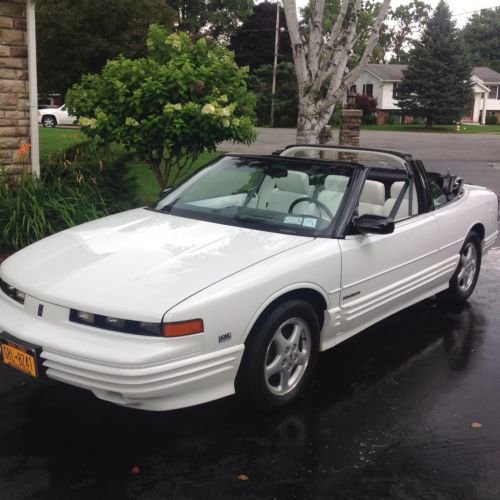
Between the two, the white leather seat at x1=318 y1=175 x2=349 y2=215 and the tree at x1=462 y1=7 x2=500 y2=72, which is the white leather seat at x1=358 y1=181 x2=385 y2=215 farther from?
the tree at x1=462 y1=7 x2=500 y2=72

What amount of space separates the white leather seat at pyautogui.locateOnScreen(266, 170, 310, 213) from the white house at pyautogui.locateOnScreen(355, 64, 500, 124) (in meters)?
56.3

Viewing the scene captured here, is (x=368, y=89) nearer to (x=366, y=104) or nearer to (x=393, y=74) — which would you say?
(x=393, y=74)

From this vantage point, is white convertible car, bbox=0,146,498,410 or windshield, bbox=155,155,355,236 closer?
white convertible car, bbox=0,146,498,410

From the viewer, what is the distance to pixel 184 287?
3.57 metres

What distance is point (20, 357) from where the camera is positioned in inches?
142

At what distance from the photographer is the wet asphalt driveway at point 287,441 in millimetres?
3240

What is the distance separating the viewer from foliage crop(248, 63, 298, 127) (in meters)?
48.0

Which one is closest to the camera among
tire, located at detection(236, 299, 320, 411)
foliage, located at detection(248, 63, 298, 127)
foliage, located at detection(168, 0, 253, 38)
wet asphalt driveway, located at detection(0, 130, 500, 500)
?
wet asphalt driveway, located at detection(0, 130, 500, 500)

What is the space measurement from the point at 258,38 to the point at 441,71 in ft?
59.9

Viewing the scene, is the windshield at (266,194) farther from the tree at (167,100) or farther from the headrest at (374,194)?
the tree at (167,100)

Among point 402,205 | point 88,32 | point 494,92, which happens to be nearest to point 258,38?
point 494,92

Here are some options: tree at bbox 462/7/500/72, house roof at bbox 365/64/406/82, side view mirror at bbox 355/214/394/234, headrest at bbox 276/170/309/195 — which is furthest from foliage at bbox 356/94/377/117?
side view mirror at bbox 355/214/394/234

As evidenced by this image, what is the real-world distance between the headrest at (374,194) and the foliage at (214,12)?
1981 inches

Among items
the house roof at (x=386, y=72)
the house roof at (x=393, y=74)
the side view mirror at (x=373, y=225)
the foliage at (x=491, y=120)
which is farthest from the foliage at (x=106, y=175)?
the foliage at (x=491, y=120)
